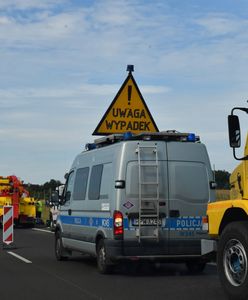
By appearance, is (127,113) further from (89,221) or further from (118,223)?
(118,223)

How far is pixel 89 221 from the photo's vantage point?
39.5ft

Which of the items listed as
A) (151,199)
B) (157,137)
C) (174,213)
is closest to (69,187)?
(157,137)

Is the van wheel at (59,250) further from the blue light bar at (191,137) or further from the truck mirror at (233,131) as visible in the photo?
the truck mirror at (233,131)

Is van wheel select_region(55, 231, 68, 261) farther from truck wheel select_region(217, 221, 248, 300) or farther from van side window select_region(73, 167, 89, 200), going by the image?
truck wheel select_region(217, 221, 248, 300)

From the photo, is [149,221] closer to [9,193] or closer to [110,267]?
[110,267]

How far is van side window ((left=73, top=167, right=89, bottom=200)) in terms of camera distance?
1277 cm

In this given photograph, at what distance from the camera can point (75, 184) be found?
44.2 ft

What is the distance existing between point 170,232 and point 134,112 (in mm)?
5714

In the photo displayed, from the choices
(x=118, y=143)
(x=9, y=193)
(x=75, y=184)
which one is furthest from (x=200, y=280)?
(x=9, y=193)

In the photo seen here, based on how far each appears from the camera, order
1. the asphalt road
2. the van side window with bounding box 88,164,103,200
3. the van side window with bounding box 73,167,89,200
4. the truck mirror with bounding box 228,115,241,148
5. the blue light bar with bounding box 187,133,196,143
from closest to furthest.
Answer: the truck mirror with bounding box 228,115,241,148 < the asphalt road < the blue light bar with bounding box 187,133,196,143 < the van side window with bounding box 88,164,103,200 < the van side window with bounding box 73,167,89,200

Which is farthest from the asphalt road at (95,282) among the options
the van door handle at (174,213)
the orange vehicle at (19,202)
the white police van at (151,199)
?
the orange vehicle at (19,202)

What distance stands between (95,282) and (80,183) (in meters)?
3.22

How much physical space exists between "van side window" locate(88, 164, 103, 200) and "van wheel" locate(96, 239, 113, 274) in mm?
960

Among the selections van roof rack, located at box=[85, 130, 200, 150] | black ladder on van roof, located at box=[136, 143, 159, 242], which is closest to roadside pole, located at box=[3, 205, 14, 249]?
van roof rack, located at box=[85, 130, 200, 150]
